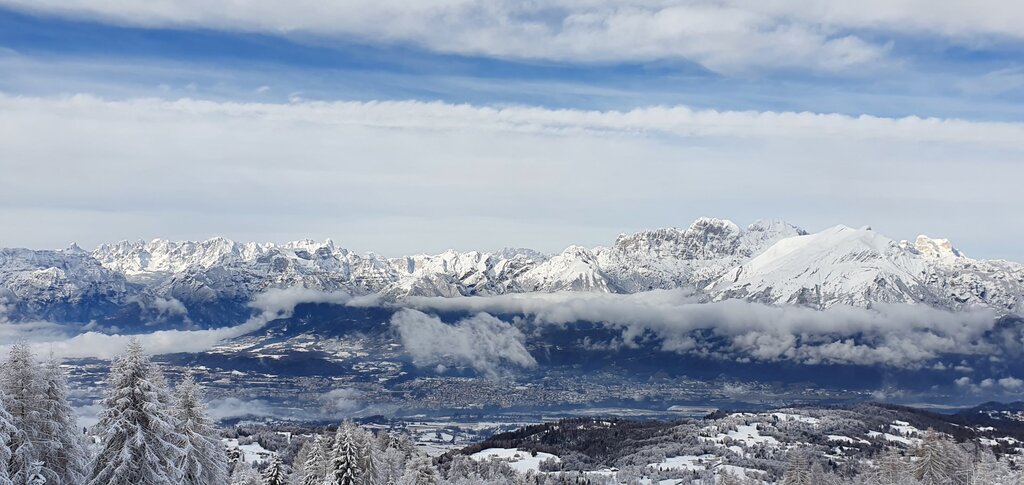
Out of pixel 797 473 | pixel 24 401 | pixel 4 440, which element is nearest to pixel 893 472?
pixel 797 473

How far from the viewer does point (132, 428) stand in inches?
1351

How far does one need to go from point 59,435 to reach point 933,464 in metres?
91.8

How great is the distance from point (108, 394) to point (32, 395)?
3281mm

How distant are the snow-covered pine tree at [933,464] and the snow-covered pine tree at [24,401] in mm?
91300

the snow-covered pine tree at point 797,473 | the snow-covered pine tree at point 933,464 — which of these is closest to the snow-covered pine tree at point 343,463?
the snow-covered pine tree at point 797,473

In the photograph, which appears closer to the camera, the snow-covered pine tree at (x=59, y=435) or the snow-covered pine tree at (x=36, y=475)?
the snow-covered pine tree at (x=36, y=475)

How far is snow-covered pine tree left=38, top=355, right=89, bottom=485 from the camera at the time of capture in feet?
114

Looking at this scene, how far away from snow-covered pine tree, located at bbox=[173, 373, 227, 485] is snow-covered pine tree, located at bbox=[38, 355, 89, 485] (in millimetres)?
3925

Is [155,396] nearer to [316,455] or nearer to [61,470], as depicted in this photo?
[61,470]

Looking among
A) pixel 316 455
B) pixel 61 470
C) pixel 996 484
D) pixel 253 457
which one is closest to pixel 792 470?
pixel 996 484

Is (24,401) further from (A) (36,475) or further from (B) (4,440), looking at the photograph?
(A) (36,475)

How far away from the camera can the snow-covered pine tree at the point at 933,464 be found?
9725 centimetres

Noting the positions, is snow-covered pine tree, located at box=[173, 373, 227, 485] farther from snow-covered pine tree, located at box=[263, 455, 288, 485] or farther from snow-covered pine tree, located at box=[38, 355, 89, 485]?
snow-covered pine tree, located at box=[263, 455, 288, 485]

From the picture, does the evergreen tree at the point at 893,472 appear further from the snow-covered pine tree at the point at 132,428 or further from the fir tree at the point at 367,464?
the snow-covered pine tree at the point at 132,428
